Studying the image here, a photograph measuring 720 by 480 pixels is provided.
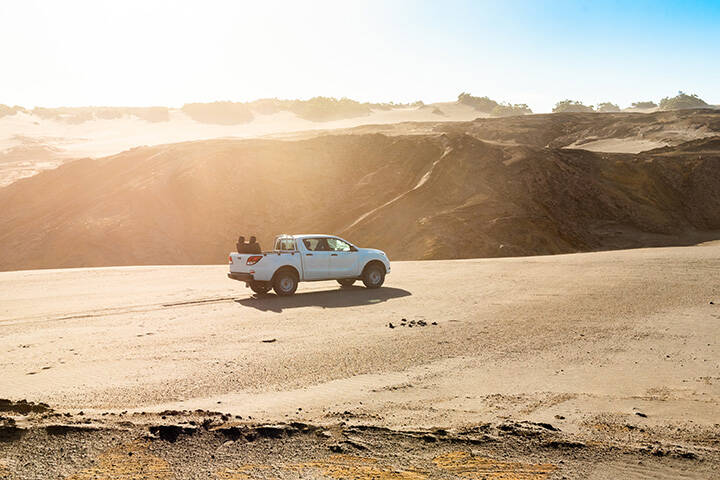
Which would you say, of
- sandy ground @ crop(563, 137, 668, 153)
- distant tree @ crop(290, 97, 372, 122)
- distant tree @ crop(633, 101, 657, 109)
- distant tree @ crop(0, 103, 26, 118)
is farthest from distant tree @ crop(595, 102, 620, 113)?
distant tree @ crop(0, 103, 26, 118)

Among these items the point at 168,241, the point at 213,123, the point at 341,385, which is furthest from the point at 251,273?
the point at 213,123

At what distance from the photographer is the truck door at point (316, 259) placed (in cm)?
1736

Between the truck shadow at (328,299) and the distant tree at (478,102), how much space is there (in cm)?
12016

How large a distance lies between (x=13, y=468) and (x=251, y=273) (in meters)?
11.0

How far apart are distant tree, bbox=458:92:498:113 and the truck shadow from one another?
120156mm

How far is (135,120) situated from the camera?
4719 inches

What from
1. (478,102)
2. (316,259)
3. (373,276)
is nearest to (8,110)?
(478,102)

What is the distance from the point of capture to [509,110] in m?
129

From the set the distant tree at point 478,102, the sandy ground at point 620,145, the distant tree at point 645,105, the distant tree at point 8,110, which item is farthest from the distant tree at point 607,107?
the distant tree at point 8,110

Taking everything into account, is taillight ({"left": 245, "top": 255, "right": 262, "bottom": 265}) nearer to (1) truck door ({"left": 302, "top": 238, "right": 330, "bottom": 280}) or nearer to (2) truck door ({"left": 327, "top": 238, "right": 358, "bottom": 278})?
(1) truck door ({"left": 302, "top": 238, "right": 330, "bottom": 280})

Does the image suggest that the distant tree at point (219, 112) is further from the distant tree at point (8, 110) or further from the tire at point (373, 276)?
the tire at point (373, 276)

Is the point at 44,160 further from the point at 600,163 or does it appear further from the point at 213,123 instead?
the point at 600,163

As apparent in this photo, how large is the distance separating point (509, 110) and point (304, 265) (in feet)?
395

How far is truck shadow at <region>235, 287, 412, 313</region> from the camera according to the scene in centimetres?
1552
